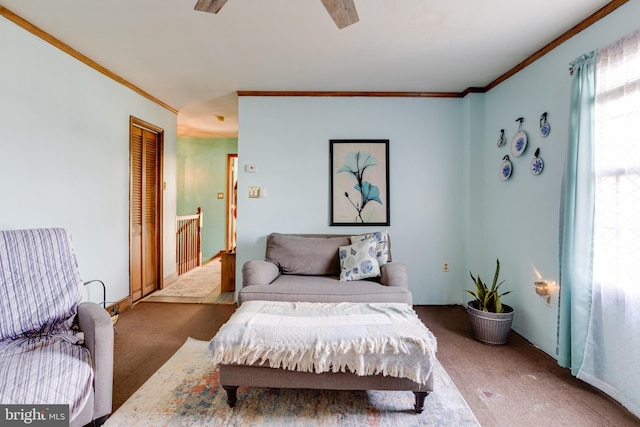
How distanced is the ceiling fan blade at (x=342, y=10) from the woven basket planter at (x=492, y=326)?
8.04ft

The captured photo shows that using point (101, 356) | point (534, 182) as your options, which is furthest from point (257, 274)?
point (534, 182)

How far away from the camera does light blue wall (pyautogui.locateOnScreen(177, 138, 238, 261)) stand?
263 inches

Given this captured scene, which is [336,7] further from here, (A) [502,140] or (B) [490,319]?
(B) [490,319]

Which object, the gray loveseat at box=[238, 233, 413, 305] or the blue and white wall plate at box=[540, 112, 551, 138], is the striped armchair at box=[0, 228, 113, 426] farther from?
the blue and white wall plate at box=[540, 112, 551, 138]

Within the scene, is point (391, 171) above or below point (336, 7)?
below

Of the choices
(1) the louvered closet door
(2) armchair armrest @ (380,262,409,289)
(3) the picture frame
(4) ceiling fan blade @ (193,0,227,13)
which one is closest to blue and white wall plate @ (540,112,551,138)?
(3) the picture frame

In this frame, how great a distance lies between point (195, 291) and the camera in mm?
4246

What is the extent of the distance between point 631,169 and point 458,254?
1.99 metres

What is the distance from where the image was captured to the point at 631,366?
5.98 ft

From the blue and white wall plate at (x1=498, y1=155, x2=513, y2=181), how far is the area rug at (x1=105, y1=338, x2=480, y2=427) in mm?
1981

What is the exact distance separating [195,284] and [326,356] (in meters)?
3.42

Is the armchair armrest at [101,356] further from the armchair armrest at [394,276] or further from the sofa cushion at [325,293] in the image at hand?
the armchair armrest at [394,276]

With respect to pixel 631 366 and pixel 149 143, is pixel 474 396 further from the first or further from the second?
pixel 149 143

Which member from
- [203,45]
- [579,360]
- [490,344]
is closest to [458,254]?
[490,344]
